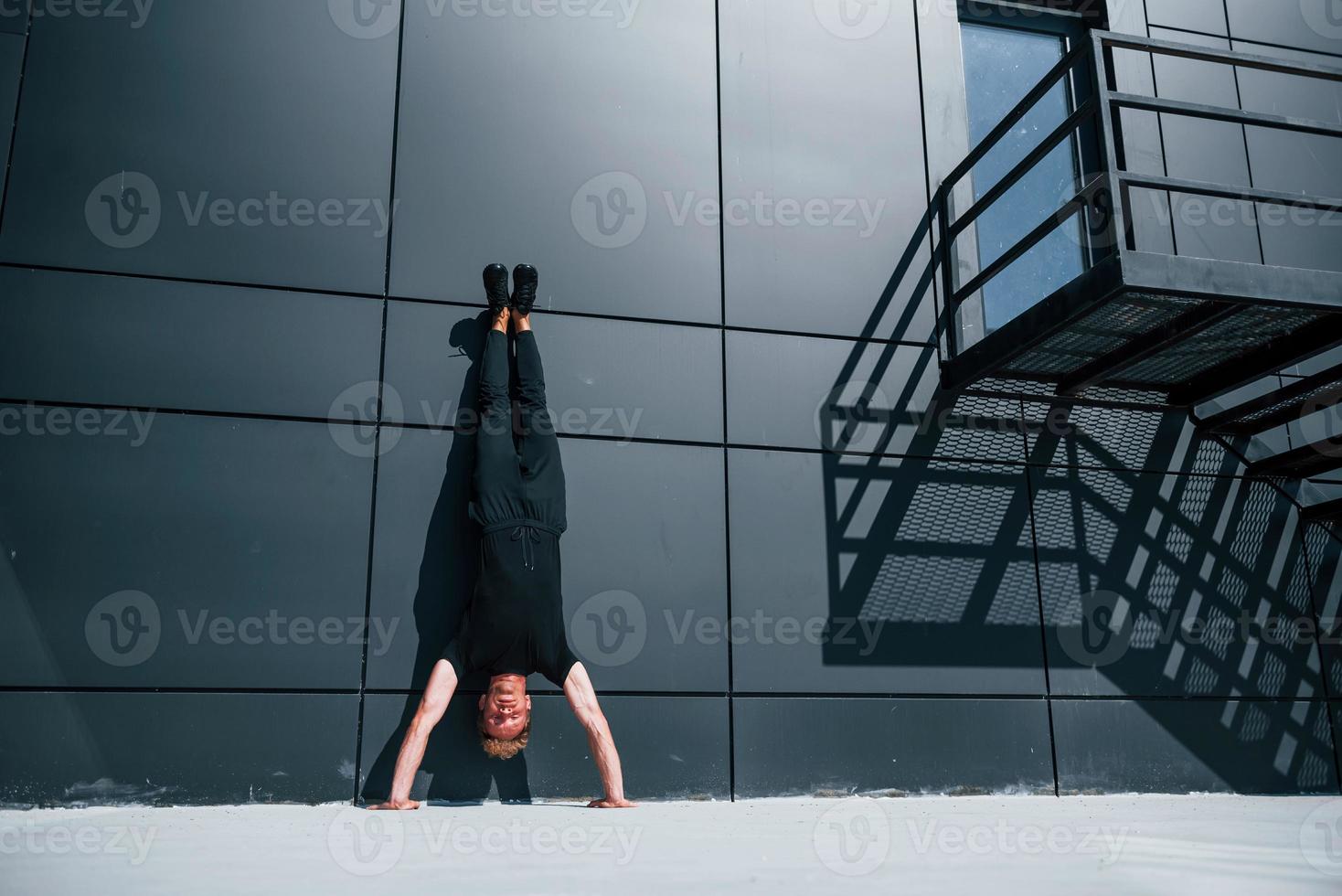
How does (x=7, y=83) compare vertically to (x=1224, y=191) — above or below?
above

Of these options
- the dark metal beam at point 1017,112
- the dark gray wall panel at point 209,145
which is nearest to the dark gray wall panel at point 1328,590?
the dark metal beam at point 1017,112

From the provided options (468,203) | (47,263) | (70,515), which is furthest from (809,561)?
(47,263)

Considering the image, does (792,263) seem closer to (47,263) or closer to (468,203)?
(468,203)

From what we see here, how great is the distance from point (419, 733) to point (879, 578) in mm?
2811

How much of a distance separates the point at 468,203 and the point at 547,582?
2.33m

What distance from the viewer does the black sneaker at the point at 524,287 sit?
571cm

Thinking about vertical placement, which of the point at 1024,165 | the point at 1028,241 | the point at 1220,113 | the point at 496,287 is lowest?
the point at 496,287

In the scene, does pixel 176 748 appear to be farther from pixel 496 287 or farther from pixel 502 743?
pixel 496 287

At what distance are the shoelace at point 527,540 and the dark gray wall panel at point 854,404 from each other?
4.61ft

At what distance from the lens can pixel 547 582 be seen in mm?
5281

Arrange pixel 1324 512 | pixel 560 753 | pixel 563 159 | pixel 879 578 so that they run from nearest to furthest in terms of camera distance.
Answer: pixel 560 753
pixel 879 578
pixel 563 159
pixel 1324 512

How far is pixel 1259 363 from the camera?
6.04m

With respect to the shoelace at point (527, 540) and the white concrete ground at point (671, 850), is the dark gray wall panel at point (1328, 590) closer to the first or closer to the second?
the white concrete ground at point (671, 850)

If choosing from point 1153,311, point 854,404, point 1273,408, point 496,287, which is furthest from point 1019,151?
point 496,287
